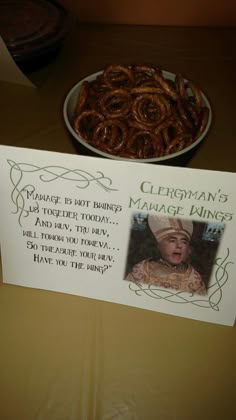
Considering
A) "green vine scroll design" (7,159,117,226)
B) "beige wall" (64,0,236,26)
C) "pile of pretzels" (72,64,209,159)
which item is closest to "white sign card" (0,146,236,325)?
"green vine scroll design" (7,159,117,226)

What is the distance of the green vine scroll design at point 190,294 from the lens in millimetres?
489

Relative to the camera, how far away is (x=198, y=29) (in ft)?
3.28

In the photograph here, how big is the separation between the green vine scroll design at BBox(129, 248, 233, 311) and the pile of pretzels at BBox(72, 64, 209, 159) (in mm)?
161

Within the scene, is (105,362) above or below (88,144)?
below

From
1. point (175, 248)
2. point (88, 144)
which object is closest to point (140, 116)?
→ point (88, 144)

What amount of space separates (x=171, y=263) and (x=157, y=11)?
27.5 inches

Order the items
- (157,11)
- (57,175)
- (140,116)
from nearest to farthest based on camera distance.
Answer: (57,175) → (140,116) → (157,11)

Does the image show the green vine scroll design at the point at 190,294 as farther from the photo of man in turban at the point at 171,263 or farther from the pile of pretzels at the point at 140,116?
the pile of pretzels at the point at 140,116

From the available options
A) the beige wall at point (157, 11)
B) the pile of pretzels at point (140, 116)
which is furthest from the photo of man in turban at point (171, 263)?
the beige wall at point (157, 11)

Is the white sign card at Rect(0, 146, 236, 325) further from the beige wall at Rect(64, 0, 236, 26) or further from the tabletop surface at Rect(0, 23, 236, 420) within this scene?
the beige wall at Rect(64, 0, 236, 26)

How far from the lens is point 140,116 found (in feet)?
1.89

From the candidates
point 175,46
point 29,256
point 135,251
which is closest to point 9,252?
point 29,256

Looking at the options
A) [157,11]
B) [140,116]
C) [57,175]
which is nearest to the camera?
[57,175]

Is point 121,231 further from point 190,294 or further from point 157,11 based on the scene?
point 157,11
